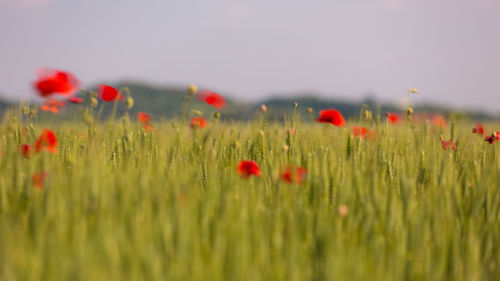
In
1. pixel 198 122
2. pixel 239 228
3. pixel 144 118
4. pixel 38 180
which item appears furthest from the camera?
pixel 144 118

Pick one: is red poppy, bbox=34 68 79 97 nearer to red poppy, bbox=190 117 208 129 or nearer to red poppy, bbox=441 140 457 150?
red poppy, bbox=190 117 208 129

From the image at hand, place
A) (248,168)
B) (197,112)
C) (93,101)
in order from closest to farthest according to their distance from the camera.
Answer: (248,168) → (93,101) → (197,112)

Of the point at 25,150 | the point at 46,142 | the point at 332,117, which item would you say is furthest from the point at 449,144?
the point at 25,150

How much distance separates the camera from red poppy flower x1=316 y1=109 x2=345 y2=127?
7.90ft

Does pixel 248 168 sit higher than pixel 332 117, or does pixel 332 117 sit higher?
pixel 332 117

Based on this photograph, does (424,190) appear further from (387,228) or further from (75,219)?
(75,219)

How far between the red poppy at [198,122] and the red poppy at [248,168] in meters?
0.81

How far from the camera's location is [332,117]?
243 cm

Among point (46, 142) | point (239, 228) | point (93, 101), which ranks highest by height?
point (93, 101)

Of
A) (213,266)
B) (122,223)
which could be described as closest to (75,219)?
(122,223)

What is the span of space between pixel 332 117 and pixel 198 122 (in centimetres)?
82

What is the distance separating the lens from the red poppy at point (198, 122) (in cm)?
241

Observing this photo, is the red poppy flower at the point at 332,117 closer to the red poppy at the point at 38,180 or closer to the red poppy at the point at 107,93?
the red poppy at the point at 107,93

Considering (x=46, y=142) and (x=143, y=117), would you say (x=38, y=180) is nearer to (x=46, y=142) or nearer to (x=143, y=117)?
(x=46, y=142)
